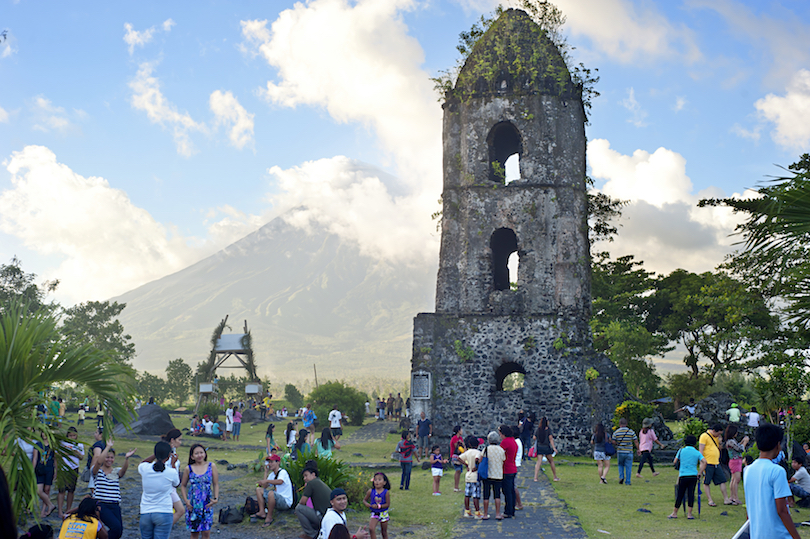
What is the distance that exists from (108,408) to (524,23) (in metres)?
17.2

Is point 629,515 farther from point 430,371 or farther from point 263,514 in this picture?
point 430,371

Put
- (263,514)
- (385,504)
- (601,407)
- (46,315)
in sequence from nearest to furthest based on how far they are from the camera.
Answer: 1. (46,315)
2. (385,504)
3. (263,514)
4. (601,407)

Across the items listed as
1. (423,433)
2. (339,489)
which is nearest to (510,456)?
(339,489)

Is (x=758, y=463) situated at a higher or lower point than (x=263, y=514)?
higher

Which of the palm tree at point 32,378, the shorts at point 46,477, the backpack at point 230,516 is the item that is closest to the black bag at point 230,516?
the backpack at point 230,516

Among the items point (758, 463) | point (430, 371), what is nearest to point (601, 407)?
point (430, 371)

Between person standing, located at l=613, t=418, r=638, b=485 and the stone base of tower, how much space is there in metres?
4.69

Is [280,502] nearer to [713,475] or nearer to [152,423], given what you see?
[713,475]

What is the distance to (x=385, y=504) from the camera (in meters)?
7.75

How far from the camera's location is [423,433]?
17016 millimetres

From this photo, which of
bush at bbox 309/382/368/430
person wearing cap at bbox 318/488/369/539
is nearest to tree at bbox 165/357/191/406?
bush at bbox 309/382/368/430

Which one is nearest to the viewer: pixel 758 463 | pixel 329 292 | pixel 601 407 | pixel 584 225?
pixel 758 463

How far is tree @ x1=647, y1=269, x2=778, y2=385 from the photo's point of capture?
24375mm

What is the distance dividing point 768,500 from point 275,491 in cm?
693
